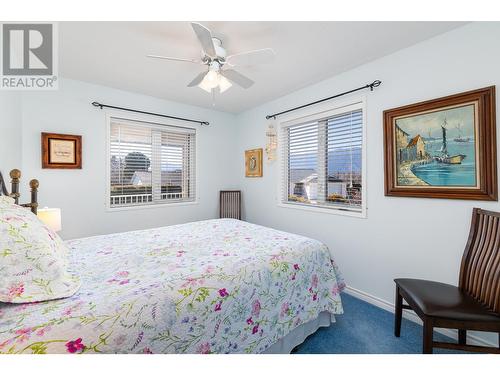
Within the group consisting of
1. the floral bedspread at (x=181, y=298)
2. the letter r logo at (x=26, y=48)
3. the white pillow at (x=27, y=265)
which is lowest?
the floral bedspread at (x=181, y=298)

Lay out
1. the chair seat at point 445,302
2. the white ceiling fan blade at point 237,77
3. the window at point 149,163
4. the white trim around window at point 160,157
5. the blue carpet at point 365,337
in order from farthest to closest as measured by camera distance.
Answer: the window at point 149,163, the white trim around window at point 160,157, the white ceiling fan blade at point 237,77, the blue carpet at point 365,337, the chair seat at point 445,302

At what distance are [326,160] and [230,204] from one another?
1.81m

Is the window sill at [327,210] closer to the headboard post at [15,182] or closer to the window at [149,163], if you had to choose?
the window at [149,163]

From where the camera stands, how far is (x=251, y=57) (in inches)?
66.7

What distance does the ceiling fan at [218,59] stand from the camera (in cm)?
156

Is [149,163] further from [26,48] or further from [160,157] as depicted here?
[26,48]

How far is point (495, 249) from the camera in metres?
1.42

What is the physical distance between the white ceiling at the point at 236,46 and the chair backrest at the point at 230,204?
1843 millimetres

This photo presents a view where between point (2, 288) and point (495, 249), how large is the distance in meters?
2.64

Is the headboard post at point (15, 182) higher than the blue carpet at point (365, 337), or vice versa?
the headboard post at point (15, 182)

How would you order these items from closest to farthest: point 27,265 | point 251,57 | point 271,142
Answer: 1. point 27,265
2. point 251,57
3. point 271,142

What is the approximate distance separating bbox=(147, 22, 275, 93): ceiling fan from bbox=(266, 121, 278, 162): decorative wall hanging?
1.34 metres

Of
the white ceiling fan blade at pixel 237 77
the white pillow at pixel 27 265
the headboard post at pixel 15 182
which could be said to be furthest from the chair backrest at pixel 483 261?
the headboard post at pixel 15 182

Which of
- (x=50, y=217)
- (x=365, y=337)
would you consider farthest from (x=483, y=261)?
(x=50, y=217)
